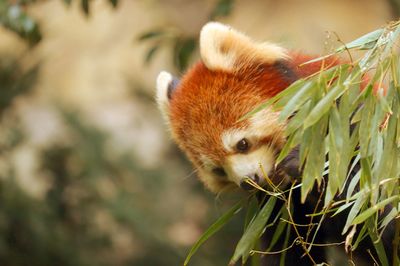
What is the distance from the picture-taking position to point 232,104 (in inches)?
132

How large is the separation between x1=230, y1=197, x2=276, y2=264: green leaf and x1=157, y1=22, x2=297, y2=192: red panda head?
0.36 metres

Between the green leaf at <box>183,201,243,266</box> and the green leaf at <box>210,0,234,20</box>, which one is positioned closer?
the green leaf at <box>183,201,243,266</box>

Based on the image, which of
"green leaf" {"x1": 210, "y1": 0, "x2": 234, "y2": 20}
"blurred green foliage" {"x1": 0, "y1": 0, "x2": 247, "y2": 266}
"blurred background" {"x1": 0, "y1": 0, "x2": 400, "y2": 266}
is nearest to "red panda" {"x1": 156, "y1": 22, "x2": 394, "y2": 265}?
"green leaf" {"x1": 210, "y1": 0, "x2": 234, "y2": 20}

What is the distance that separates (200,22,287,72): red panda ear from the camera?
3373 millimetres

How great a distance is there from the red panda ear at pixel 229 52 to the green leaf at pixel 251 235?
727mm

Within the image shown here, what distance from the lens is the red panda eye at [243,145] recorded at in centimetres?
326

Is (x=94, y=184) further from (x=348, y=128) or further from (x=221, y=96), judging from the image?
(x=348, y=128)

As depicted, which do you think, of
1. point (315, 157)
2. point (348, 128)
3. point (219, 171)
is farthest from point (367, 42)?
point (219, 171)

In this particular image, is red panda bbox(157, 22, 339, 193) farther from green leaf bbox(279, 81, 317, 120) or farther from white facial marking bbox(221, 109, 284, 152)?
green leaf bbox(279, 81, 317, 120)

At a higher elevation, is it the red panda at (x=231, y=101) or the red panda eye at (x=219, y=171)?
the red panda at (x=231, y=101)

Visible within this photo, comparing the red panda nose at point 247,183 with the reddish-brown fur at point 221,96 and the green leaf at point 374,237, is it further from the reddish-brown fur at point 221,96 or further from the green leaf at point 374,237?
the green leaf at point 374,237

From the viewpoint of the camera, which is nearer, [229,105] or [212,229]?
[212,229]

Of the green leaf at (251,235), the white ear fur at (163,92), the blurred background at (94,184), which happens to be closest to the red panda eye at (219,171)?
the white ear fur at (163,92)

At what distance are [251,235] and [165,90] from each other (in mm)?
1038
